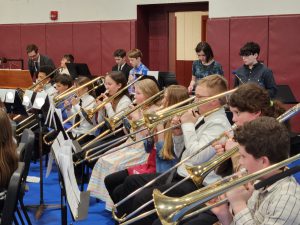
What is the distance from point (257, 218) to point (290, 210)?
0.59ft

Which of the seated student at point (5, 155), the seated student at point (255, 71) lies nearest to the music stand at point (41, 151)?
the seated student at point (5, 155)

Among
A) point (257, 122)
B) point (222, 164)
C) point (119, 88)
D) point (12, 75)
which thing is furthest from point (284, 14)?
point (257, 122)

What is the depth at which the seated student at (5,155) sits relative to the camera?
2760 millimetres

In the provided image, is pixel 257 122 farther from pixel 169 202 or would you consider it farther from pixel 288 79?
pixel 288 79

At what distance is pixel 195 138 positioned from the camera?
3.19 m

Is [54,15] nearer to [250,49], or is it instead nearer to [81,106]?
[81,106]

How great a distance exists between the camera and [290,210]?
6.19ft

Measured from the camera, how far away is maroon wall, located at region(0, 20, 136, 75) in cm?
984

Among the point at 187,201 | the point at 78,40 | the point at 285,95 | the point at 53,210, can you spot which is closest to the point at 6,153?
the point at 187,201

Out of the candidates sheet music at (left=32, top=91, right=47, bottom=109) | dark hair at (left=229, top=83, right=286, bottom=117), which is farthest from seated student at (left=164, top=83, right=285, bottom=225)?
sheet music at (left=32, top=91, right=47, bottom=109)

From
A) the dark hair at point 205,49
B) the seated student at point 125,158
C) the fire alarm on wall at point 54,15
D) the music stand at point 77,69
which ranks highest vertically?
the fire alarm on wall at point 54,15

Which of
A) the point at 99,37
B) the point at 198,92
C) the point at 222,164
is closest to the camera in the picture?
the point at 222,164

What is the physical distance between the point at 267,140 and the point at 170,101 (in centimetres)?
165

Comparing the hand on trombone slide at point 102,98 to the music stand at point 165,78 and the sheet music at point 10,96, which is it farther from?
the sheet music at point 10,96
